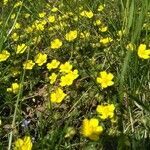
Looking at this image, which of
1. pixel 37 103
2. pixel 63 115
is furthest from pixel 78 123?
pixel 37 103

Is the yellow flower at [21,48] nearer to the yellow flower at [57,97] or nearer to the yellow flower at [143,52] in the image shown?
the yellow flower at [57,97]

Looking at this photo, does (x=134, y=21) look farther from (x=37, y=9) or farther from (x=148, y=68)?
(x=37, y=9)

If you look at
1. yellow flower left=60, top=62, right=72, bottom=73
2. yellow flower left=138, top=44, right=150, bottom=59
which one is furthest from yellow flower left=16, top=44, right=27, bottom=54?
yellow flower left=138, top=44, right=150, bottom=59

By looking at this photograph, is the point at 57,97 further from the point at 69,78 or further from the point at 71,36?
the point at 71,36

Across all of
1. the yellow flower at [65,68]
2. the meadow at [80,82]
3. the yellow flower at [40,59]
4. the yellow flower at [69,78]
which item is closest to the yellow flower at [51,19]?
the meadow at [80,82]

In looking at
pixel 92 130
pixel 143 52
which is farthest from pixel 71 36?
pixel 92 130

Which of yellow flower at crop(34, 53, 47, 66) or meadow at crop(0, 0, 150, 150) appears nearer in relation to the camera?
meadow at crop(0, 0, 150, 150)

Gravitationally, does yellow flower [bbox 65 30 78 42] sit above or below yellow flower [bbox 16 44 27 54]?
above

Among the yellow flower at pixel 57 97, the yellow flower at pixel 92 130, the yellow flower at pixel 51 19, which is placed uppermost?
the yellow flower at pixel 51 19

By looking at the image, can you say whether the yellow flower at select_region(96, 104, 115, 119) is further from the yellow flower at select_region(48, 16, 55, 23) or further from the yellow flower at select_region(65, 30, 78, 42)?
the yellow flower at select_region(48, 16, 55, 23)
